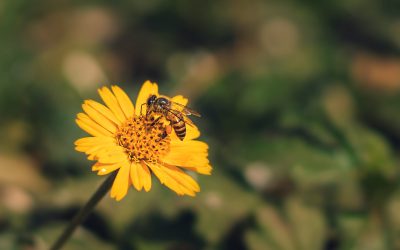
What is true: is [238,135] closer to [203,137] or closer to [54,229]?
[203,137]

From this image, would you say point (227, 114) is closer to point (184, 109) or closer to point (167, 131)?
point (184, 109)

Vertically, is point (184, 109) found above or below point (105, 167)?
above

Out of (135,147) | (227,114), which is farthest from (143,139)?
(227,114)

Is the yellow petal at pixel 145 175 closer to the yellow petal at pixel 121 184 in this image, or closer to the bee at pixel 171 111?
the yellow petal at pixel 121 184

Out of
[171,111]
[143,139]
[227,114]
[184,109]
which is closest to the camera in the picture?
[143,139]

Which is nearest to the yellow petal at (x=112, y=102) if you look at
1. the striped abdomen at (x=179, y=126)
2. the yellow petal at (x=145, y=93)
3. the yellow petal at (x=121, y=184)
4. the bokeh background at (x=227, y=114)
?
the yellow petal at (x=145, y=93)

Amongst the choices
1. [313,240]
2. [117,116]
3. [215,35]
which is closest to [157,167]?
[117,116]

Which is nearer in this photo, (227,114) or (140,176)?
(140,176)

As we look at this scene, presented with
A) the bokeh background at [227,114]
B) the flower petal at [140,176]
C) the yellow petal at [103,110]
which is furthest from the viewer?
the bokeh background at [227,114]
